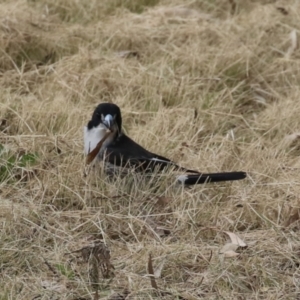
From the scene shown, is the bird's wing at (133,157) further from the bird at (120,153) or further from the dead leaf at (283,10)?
the dead leaf at (283,10)

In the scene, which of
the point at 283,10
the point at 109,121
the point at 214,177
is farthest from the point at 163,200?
the point at 283,10

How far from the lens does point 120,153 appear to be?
15.1 feet

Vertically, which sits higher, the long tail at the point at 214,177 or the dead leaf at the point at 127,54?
the long tail at the point at 214,177

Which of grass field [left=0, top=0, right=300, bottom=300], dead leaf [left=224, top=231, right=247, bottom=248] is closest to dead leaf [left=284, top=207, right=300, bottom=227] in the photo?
grass field [left=0, top=0, right=300, bottom=300]

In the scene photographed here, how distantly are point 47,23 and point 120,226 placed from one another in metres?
2.65

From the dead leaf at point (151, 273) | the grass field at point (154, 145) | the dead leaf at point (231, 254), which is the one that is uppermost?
the dead leaf at point (151, 273)

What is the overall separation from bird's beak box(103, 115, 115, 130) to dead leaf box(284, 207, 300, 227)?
109 centimetres

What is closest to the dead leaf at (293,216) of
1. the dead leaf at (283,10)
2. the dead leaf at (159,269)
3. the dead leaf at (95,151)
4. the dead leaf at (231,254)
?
the dead leaf at (231,254)

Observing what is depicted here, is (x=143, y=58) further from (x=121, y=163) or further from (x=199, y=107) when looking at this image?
(x=121, y=163)

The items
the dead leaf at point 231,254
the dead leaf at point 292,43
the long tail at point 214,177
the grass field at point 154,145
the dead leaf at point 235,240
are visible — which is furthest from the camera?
the dead leaf at point 292,43

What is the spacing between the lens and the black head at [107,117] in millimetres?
4754

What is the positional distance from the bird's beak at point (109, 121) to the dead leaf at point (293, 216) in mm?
1090

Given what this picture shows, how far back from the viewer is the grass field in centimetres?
367

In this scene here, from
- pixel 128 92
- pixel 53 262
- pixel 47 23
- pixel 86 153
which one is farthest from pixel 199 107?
pixel 53 262
